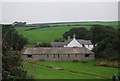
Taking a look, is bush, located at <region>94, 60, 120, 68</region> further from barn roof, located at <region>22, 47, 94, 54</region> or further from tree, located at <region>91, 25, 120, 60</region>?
barn roof, located at <region>22, 47, 94, 54</region>

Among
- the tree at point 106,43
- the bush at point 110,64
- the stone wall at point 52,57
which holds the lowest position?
the stone wall at point 52,57

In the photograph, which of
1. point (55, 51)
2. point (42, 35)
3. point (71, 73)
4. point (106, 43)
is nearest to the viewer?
point (71, 73)

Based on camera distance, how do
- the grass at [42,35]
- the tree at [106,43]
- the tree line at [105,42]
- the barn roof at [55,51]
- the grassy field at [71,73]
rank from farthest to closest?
the grass at [42,35] < the barn roof at [55,51] < the tree line at [105,42] < the tree at [106,43] < the grassy field at [71,73]

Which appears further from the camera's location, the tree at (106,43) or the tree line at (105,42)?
the tree line at (105,42)

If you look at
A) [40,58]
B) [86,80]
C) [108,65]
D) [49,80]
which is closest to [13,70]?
[49,80]

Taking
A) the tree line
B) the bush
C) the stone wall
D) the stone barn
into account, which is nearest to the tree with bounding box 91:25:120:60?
the tree line

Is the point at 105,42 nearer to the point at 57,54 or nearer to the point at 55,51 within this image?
the point at 57,54

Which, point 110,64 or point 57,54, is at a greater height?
point 110,64

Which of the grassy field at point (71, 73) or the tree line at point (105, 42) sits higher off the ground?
the tree line at point (105, 42)

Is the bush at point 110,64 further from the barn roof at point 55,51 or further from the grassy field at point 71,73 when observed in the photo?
the barn roof at point 55,51

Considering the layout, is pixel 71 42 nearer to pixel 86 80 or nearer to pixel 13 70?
pixel 86 80

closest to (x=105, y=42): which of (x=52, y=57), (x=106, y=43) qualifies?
(x=106, y=43)

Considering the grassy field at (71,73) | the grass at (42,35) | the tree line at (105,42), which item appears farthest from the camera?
the grass at (42,35)

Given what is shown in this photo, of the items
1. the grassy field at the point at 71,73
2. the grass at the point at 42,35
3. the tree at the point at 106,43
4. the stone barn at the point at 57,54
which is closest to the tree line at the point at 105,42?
the tree at the point at 106,43
